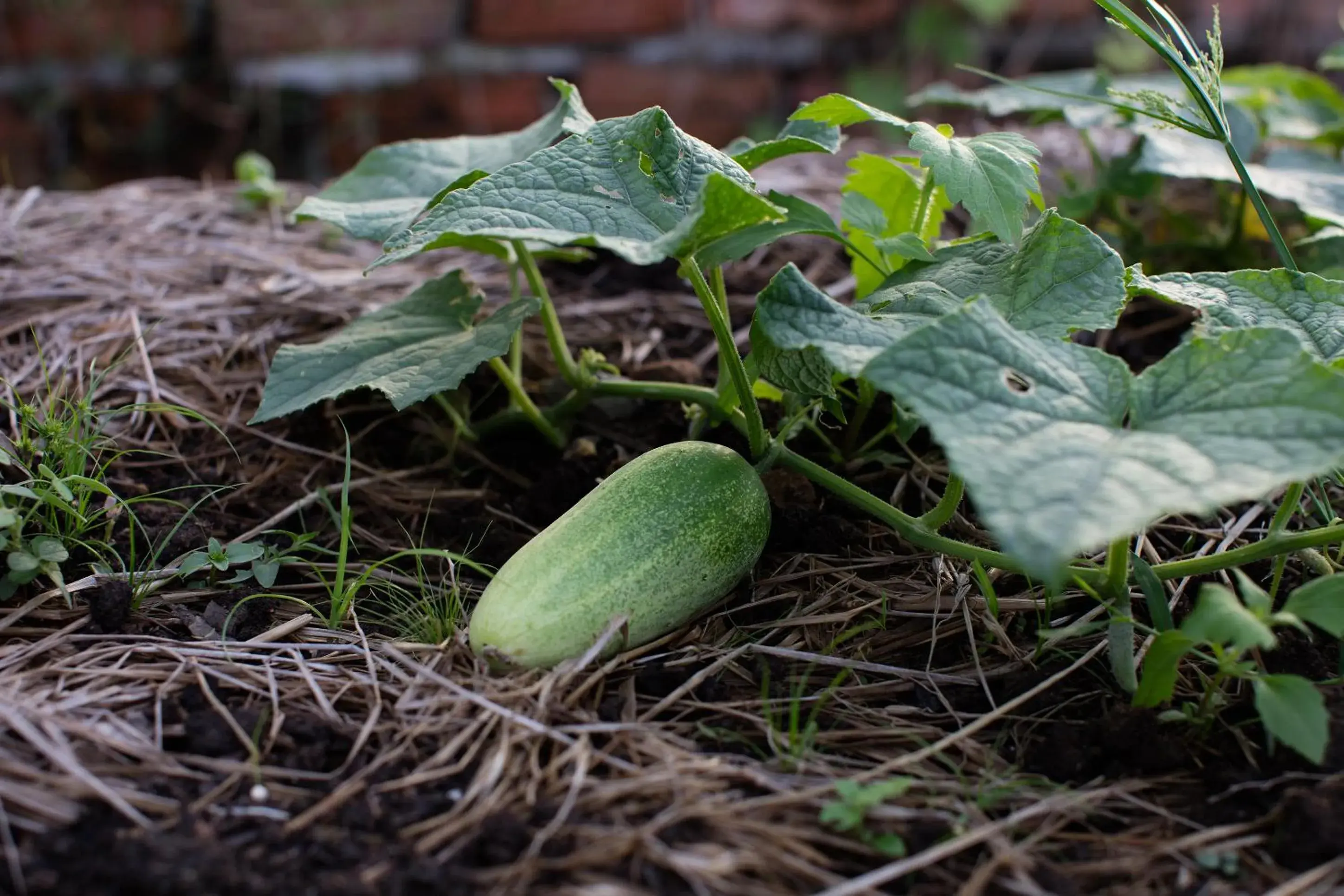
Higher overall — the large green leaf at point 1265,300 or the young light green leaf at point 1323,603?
the large green leaf at point 1265,300

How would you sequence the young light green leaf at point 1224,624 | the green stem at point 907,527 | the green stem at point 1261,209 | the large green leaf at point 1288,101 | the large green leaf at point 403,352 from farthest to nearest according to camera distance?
1. the large green leaf at point 1288,101
2. the large green leaf at point 403,352
3. the green stem at point 1261,209
4. the green stem at point 907,527
5. the young light green leaf at point 1224,624

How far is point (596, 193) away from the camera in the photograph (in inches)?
63.1

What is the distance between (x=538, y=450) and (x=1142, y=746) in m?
1.25

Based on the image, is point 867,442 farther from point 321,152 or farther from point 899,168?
point 321,152

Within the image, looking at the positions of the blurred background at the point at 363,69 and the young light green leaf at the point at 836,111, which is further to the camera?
the blurred background at the point at 363,69

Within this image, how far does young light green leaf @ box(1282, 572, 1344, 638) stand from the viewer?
53.0 inches

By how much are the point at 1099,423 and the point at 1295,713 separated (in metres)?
0.40

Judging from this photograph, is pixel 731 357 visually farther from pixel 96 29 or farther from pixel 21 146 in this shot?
pixel 21 146

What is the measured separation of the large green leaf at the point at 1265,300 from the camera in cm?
159

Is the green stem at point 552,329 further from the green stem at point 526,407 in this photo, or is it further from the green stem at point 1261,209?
the green stem at point 1261,209

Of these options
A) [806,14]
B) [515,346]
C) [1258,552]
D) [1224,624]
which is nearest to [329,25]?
[806,14]

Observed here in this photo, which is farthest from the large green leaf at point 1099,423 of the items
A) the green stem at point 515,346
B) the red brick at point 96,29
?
the red brick at point 96,29

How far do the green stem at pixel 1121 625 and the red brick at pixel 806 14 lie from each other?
3.23 meters

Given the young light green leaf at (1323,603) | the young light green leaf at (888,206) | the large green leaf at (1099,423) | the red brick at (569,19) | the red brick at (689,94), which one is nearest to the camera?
the large green leaf at (1099,423)
